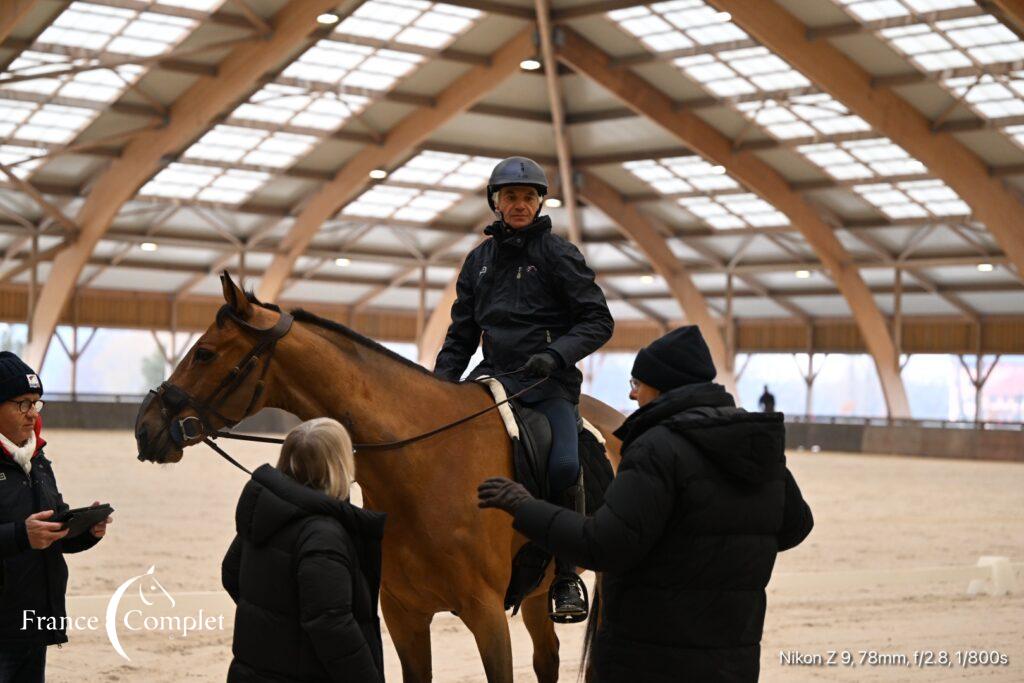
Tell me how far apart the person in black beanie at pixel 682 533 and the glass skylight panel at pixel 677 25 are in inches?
649

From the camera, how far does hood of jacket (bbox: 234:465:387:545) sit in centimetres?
272

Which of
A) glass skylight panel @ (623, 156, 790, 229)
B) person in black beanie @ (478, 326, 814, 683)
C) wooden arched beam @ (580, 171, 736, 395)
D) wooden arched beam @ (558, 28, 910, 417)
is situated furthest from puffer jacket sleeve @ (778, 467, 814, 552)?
wooden arched beam @ (580, 171, 736, 395)

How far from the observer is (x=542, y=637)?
476cm

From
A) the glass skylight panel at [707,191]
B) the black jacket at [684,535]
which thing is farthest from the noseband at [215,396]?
the glass skylight panel at [707,191]

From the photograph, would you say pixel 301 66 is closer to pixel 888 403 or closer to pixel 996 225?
pixel 996 225

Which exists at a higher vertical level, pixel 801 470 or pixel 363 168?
pixel 363 168

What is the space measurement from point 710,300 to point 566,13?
17597 millimetres

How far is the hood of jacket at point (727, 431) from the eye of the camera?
2.59 metres

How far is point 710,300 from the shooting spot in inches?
1428

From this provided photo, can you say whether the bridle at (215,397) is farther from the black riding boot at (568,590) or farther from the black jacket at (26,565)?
the black riding boot at (568,590)

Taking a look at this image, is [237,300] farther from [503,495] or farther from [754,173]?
[754,173]

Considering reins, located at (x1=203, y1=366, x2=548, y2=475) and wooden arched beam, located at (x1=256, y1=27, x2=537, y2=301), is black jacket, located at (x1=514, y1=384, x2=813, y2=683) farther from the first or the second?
wooden arched beam, located at (x1=256, y1=27, x2=537, y2=301)

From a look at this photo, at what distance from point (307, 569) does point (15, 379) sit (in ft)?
3.68

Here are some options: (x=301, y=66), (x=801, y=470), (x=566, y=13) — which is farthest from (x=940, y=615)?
(x=301, y=66)
